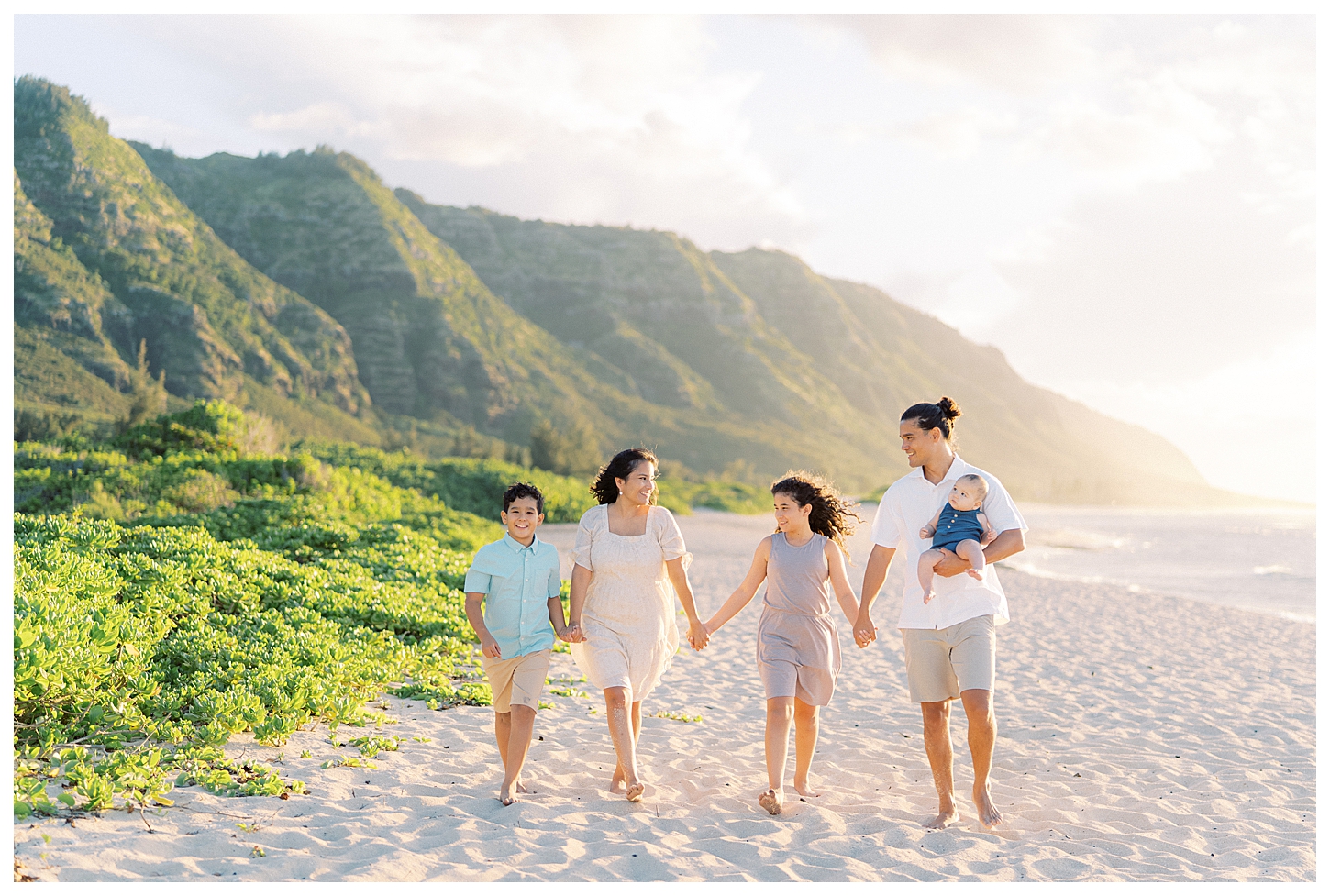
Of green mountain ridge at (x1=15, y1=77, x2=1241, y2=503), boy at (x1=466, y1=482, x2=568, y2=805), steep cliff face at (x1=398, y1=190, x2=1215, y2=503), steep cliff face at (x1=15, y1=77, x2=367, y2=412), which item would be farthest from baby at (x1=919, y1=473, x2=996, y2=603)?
steep cliff face at (x1=398, y1=190, x2=1215, y2=503)

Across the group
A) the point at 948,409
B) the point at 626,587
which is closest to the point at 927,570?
the point at 948,409

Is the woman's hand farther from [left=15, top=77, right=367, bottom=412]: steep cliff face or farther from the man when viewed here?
[left=15, top=77, right=367, bottom=412]: steep cliff face

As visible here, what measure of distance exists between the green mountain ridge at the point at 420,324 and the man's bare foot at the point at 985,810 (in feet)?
96.0

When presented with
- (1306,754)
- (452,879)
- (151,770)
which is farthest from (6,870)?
(1306,754)

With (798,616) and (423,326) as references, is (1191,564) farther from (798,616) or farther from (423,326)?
(423,326)

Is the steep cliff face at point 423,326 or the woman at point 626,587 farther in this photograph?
the steep cliff face at point 423,326

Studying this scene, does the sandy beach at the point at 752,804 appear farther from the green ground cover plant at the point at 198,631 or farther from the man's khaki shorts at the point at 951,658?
the man's khaki shorts at the point at 951,658

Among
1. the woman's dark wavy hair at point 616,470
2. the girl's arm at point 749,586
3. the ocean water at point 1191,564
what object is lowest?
the ocean water at point 1191,564

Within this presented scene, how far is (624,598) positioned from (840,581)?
3.90 ft

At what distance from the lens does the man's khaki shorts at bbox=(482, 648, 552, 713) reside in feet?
14.4

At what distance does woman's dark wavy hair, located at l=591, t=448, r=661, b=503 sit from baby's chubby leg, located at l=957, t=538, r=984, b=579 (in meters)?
1.60

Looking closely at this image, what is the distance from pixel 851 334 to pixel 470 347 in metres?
78.2

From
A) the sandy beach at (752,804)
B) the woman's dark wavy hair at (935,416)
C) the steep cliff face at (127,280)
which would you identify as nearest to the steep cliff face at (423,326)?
the steep cliff face at (127,280)

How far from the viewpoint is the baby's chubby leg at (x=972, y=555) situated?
4016 mm
